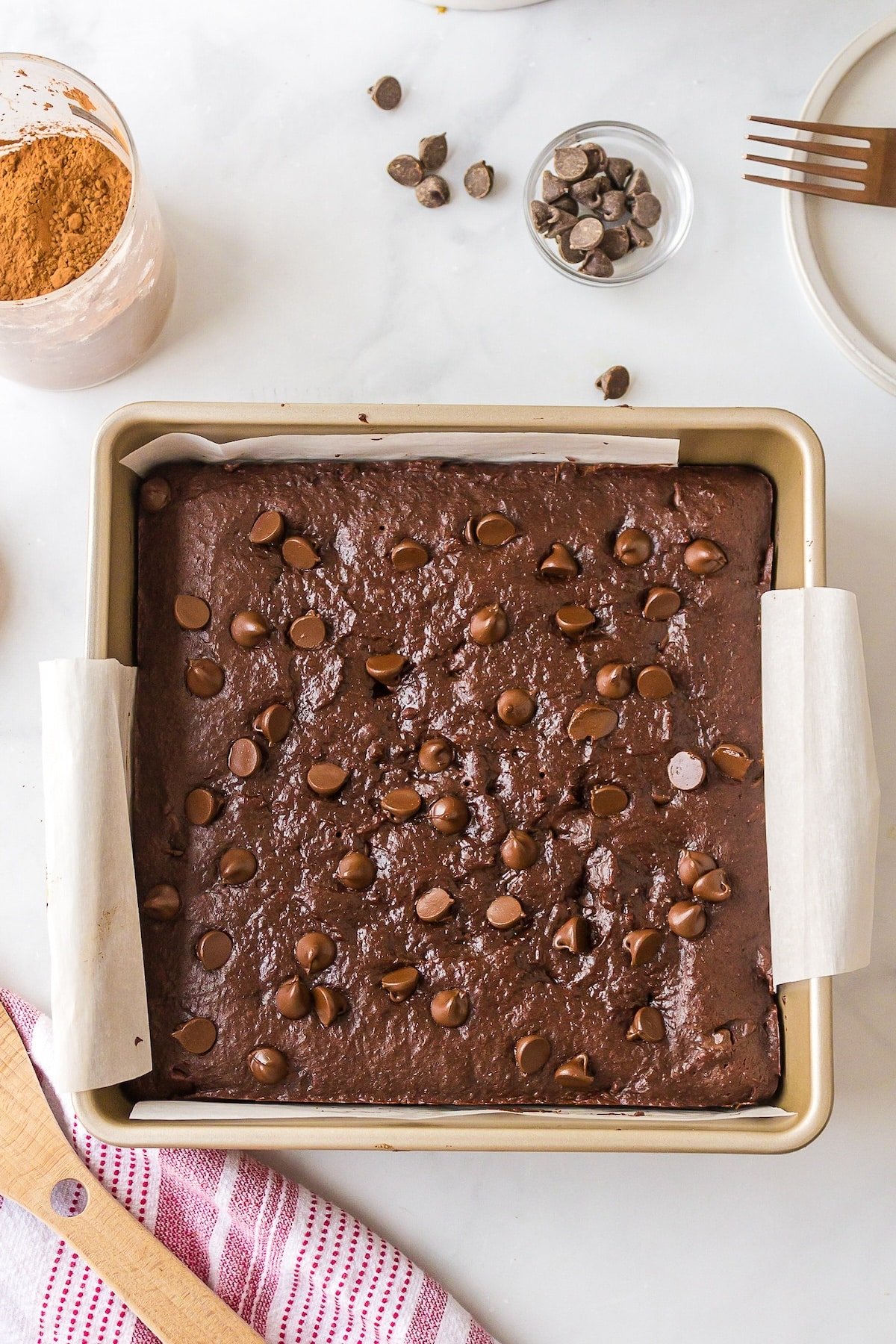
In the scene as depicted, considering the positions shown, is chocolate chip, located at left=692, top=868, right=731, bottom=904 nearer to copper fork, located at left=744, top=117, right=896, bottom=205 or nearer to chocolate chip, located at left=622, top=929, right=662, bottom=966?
chocolate chip, located at left=622, top=929, right=662, bottom=966

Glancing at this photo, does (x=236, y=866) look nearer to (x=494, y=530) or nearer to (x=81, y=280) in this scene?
(x=494, y=530)

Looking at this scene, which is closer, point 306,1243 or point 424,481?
point 424,481

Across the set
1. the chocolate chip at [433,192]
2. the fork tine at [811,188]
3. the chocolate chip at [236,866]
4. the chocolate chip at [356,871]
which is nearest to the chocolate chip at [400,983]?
the chocolate chip at [356,871]

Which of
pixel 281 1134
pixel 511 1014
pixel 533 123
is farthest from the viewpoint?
pixel 533 123

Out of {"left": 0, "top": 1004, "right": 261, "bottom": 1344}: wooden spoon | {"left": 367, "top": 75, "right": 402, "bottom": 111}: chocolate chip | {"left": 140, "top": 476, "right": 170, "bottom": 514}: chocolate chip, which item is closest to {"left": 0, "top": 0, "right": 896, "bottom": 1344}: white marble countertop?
{"left": 367, "top": 75, "right": 402, "bottom": 111}: chocolate chip

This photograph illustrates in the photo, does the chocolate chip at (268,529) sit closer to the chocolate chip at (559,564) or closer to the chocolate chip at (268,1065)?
the chocolate chip at (559,564)

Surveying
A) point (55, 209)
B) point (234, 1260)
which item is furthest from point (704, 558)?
point (234, 1260)

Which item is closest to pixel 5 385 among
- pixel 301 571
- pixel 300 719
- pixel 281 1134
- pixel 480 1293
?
pixel 301 571

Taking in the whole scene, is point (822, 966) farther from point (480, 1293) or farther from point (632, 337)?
Answer: point (632, 337)
